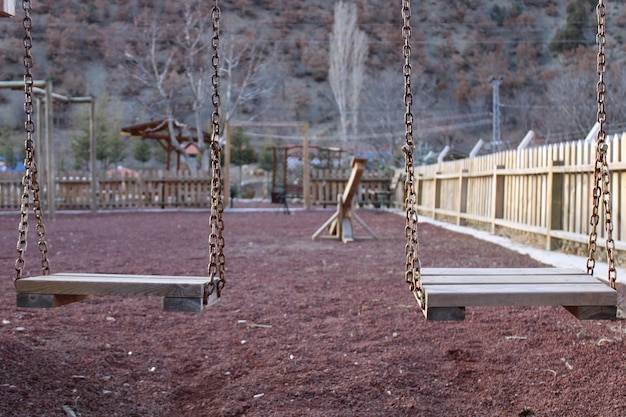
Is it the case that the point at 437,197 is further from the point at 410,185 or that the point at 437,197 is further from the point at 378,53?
the point at 378,53

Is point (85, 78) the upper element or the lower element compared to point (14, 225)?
upper

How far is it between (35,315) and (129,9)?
232 ft

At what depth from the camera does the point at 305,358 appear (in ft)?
11.1

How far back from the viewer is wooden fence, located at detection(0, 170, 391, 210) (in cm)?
2016

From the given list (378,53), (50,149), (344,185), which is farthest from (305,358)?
(378,53)

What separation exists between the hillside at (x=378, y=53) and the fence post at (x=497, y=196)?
27.6m

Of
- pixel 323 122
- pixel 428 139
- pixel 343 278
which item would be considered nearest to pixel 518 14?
pixel 323 122

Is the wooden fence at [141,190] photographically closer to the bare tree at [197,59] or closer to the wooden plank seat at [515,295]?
the bare tree at [197,59]

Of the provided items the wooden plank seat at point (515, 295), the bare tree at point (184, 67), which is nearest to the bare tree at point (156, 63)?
the bare tree at point (184, 67)

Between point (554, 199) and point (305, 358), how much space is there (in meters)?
5.81

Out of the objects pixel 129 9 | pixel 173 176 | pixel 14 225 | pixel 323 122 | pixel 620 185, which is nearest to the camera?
pixel 620 185

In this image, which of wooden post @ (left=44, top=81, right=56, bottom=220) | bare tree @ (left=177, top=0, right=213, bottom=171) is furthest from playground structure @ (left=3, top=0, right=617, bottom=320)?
bare tree @ (left=177, top=0, right=213, bottom=171)

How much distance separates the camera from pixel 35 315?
4.25m

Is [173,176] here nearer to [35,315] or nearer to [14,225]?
[14,225]
